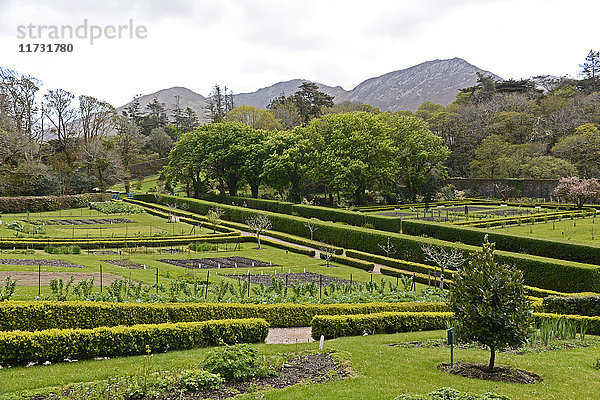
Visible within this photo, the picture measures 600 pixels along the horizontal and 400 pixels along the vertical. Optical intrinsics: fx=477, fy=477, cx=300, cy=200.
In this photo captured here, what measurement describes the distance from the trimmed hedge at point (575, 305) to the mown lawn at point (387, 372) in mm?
4095

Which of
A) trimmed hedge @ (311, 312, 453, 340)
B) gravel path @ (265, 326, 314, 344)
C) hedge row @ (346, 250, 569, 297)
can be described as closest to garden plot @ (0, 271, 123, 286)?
gravel path @ (265, 326, 314, 344)

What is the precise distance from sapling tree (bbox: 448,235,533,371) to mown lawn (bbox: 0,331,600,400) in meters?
0.82

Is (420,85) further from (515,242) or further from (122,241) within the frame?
(122,241)

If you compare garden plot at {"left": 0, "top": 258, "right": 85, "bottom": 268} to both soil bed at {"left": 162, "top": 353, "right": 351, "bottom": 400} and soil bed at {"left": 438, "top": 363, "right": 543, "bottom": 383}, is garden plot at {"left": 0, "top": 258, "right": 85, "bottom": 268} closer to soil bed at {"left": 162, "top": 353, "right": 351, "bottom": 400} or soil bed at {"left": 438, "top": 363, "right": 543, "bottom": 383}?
soil bed at {"left": 162, "top": 353, "right": 351, "bottom": 400}

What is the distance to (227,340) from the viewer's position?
11.5 meters

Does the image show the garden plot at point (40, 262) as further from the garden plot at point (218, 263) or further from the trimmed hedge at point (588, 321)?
the trimmed hedge at point (588, 321)

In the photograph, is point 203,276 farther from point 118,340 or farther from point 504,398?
point 504,398

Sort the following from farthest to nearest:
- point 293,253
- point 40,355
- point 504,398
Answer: point 293,253
point 40,355
point 504,398

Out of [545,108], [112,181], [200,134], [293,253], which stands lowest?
[293,253]

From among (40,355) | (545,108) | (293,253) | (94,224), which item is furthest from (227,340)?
(545,108)

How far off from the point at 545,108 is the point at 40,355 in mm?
71714

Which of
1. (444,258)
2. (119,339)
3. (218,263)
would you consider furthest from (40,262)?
(444,258)

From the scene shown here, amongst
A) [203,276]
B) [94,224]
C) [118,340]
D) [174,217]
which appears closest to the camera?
[118,340]

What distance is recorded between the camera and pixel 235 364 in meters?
8.14
